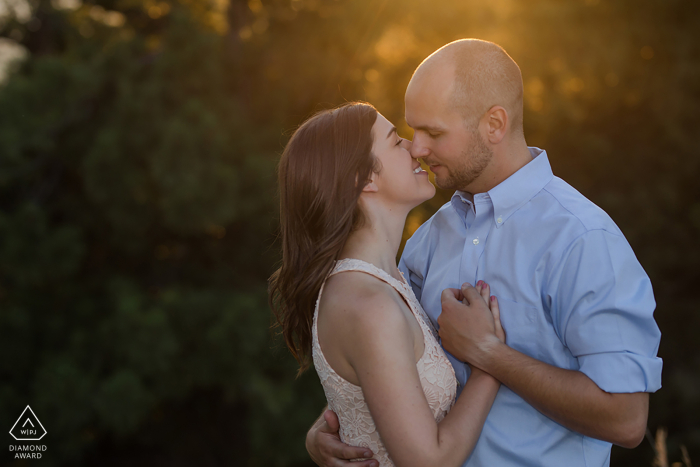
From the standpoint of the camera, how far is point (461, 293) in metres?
1.71

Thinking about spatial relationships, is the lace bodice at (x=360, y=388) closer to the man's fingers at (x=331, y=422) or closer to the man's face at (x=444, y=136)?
the man's fingers at (x=331, y=422)

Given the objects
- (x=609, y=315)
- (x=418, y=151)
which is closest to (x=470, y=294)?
(x=609, y=315)

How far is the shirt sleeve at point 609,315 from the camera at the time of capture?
1.37 m

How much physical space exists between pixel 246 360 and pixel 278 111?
3171 mm

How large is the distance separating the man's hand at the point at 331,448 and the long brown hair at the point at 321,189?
361 millimetres

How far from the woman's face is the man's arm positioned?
0.39 metres

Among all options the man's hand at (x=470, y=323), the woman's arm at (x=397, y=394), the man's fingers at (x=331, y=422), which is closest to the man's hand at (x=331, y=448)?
the man's fingers at (x=331, y=422)

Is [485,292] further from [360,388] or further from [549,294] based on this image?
[360,388]

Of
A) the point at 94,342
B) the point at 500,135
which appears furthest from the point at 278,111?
the point at 500,135

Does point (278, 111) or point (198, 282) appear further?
point (198, 282)

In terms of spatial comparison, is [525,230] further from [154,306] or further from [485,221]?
[154,306]

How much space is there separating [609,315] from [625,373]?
14cm

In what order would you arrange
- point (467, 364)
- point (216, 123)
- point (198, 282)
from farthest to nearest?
point (198, 282) < point (216, 123) < point (467, 364)

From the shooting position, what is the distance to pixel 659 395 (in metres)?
7.82
